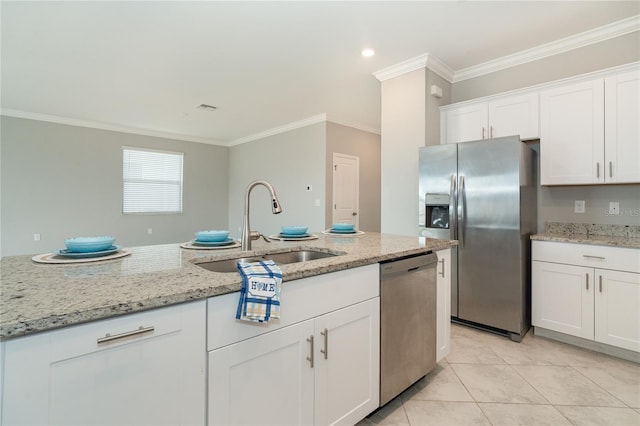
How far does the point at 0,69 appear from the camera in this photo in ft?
11.4

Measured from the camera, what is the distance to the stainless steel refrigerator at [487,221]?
2545 mm

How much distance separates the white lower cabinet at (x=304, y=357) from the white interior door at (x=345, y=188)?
159 inches

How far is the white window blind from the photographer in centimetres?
620

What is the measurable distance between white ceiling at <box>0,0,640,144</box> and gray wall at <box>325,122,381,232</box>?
936 millimetres

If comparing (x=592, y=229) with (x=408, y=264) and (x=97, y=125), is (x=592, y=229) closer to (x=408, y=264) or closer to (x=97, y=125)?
(x=408, y=264)

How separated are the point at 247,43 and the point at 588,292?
3559 millimetres

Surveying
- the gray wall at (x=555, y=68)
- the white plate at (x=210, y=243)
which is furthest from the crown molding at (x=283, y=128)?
the white plate at (x=210, y=243)

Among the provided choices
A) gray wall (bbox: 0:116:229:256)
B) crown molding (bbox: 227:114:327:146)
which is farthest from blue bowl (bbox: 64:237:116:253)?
gray wall (bbox: 0:116:229:256)

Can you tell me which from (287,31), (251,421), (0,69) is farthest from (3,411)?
(0,69)

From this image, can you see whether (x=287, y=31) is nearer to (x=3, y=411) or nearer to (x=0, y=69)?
(x=3, y=411)

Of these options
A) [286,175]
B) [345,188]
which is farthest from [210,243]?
[286,175]

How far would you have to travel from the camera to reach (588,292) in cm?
239

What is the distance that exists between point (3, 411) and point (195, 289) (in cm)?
45

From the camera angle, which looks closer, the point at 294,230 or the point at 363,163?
the point at 294,230
